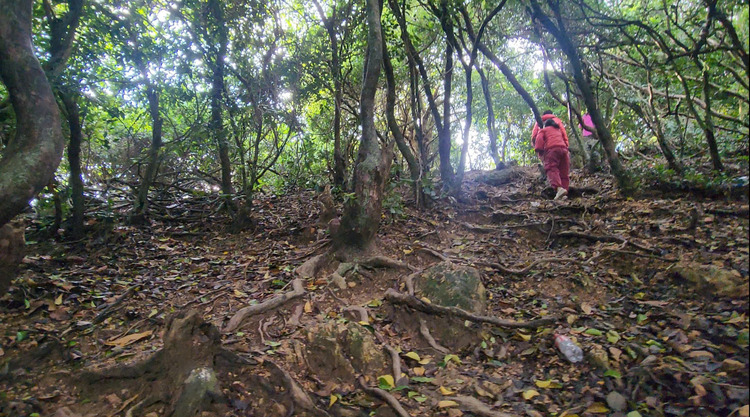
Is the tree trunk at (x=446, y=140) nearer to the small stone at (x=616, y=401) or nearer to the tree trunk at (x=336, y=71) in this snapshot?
the tree trunk at (x=336, y=71)

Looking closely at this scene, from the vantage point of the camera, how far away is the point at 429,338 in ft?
13.5

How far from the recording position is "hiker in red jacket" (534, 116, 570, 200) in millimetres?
7715

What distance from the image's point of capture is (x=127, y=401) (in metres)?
3.09

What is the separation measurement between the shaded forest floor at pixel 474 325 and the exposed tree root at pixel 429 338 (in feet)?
0.21

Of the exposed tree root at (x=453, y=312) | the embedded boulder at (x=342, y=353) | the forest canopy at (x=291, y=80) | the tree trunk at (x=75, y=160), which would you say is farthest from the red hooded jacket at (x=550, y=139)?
the tree trunk at (x=75, y=160)

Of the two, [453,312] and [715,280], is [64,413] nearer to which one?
[453,312]

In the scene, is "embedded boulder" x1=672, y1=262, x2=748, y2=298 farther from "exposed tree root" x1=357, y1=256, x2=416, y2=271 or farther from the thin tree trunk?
the thin tree trunk

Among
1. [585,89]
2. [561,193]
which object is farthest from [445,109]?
[561,193]

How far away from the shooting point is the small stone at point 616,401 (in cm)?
263

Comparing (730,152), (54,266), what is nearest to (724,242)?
(730,152)

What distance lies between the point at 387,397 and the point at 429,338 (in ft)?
3.51

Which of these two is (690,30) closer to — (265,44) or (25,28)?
(265,44)

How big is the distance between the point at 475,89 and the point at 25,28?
11.0 metres

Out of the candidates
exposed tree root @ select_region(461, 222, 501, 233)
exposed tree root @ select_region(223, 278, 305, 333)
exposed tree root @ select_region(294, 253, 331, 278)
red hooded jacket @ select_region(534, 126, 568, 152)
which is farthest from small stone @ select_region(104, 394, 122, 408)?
red hooded jacket @ select_region(534, 126, 568, 152)
